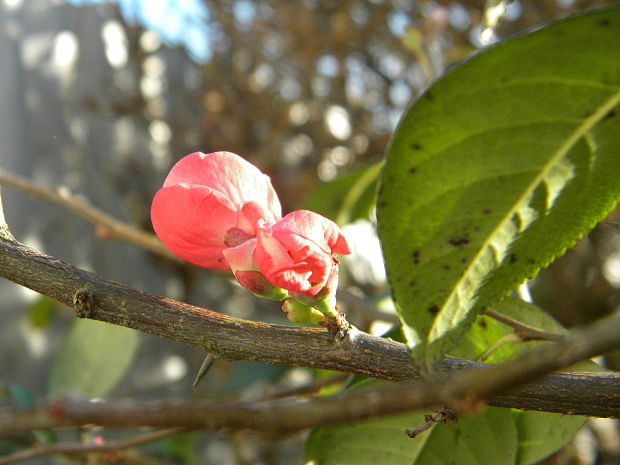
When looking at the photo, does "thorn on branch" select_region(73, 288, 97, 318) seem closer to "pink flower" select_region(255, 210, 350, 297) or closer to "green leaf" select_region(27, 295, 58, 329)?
"pink flower" select_region(255, 210, 350, 297)

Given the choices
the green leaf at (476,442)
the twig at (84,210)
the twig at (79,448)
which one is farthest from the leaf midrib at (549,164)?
the twig at (84,210)

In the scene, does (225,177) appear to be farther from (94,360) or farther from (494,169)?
(94,360)

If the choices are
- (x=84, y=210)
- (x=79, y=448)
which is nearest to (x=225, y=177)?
(x=79, y=448)

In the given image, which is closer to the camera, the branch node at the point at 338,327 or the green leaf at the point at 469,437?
the branch node at the point at 338,327

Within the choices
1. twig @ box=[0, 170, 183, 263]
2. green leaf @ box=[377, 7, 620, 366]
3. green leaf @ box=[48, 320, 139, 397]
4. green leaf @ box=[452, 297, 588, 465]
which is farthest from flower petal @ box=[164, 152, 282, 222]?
green leaf @ box=[48, 320, 139, 397]

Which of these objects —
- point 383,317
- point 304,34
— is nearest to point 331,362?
point 383,317

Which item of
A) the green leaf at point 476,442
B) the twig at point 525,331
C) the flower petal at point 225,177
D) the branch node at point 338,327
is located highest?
the flower petal at point 225,177

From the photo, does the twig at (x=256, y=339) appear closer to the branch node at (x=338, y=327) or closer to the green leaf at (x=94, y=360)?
the branch node at (x=338, y=327)

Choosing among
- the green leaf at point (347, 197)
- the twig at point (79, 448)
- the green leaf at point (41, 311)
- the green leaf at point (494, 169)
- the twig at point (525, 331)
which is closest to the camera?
the green leaf at point (494, 169)
